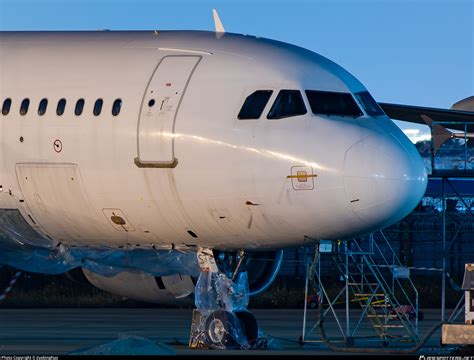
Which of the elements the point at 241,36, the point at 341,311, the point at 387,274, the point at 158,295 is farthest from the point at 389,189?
the point at 387,274

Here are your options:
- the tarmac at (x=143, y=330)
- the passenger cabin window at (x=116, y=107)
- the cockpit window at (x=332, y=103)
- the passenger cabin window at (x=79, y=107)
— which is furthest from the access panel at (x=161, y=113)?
the tarmac at (x=143, y=330)

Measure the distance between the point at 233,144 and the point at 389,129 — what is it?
235cm

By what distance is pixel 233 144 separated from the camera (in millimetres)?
21578

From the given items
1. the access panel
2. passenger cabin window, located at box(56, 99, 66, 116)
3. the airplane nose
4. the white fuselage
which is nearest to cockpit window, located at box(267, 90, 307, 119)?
the white fuselage

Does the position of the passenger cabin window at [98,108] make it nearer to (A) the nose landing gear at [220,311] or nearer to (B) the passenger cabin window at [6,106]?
(B) the passenger cabin window at [6,106]

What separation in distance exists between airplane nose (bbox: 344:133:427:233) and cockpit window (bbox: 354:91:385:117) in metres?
0.97

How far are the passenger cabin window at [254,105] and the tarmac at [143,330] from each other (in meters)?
3.57

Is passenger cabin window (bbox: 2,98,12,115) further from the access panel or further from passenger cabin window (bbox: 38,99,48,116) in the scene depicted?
the access panel

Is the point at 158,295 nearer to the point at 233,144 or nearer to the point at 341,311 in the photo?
the point at 233,144

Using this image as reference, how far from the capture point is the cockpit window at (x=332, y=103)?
21.8 m

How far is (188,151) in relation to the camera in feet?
71.7

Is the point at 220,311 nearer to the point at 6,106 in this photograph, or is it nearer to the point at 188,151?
the point at 188,151

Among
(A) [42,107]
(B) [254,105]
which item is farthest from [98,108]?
(B) [254,105]

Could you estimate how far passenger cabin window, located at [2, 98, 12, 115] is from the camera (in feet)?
77.7
